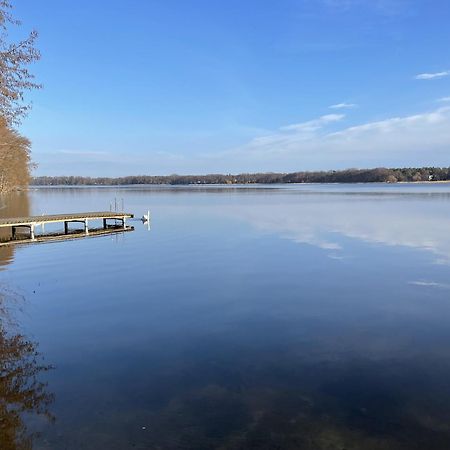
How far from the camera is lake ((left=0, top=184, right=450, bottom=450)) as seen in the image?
19.5 feet

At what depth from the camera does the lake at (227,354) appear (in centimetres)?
593

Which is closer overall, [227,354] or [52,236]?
[227,354]

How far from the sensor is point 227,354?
8500 millimetres

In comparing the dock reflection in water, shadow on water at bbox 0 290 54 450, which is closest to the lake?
shadow on water at bbox 0 290 54 450

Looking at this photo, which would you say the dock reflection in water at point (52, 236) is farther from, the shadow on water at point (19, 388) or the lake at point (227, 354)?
the shadow on water at point (19, 388)

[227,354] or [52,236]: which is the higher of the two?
[52,236]

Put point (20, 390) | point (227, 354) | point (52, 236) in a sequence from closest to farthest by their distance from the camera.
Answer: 1. point (20, 390)
2. point (227, 354)
3. point (52, 236)

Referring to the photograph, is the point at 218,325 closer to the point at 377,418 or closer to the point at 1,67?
the point at 377,418

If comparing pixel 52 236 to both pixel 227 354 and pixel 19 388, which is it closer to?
pixel 19 388

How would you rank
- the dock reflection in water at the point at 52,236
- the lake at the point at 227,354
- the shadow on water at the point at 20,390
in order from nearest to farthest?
the shadow on water at the point at 20,390, the lake at the point at 227,354, the dock reflection in water at the point at 52,236

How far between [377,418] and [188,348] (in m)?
3.91

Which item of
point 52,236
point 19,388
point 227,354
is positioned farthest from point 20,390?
point 52,236

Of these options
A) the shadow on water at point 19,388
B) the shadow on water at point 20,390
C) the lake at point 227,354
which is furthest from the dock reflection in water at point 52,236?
the shadow on water at point 20,390

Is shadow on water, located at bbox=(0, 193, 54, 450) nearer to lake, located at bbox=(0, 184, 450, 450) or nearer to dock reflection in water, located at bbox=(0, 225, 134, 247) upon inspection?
lake, located at bbox=(0, 184, 450, 450)
